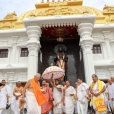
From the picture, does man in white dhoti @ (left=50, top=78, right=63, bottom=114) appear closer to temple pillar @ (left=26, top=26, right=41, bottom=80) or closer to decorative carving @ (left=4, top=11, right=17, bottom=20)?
temple pillar @ (left=26, top=26, right=41, bottom=80)

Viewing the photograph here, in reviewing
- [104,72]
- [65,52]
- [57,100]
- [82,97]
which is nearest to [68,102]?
[57,100]

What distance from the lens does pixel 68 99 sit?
6.78 meters

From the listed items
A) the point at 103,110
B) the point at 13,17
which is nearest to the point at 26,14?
the point at 13,17

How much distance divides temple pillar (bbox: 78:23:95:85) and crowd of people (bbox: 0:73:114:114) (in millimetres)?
2482

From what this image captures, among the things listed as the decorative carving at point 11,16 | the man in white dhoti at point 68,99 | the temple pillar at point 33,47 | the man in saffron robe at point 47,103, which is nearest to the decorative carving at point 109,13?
the temple pillar at point 33,47

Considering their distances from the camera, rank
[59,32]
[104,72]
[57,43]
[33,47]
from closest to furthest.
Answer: [33,47], [104,72], [59,32], [57,43]

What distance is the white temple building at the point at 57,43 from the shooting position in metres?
10.4

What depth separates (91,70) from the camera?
9641 millimetres

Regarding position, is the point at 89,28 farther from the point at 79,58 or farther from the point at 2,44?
the point at 2,44

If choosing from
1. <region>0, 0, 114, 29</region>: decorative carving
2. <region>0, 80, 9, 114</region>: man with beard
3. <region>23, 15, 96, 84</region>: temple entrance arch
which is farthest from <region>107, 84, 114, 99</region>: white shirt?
<region>0, 0, 114, 29</region>: decorative carving

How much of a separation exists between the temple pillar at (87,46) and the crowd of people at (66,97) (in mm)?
2482

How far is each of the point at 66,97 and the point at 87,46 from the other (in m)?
4.55

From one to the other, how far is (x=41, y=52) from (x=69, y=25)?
9.07 ft

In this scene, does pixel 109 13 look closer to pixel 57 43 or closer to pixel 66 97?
pixel 57 43
